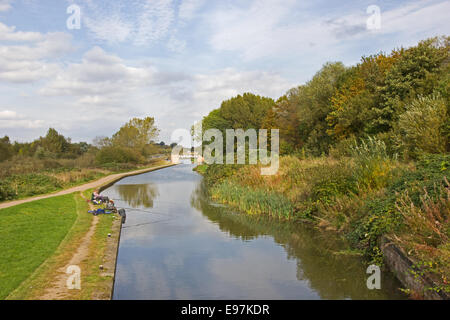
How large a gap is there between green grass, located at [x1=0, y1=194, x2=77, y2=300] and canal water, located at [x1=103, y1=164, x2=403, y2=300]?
1.66 metres

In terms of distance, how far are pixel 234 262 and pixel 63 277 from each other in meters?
3.77

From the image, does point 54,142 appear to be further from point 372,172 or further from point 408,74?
point 372,172

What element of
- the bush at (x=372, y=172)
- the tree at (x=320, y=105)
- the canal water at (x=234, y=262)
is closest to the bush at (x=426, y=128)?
the bush at (x=372, y=172)

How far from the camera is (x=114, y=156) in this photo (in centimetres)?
4647

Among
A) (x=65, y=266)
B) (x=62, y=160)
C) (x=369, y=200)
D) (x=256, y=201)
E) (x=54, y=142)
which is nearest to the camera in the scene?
(x=65, y=266)

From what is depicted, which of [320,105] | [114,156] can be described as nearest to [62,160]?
[114,156]

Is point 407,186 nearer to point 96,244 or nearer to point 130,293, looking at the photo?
point 130,293

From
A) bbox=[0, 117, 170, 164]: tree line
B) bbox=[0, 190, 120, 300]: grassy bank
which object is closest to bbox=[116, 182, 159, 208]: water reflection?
bbox=[0, 190, 120, 300]: grassy bank

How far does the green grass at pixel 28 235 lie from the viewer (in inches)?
267

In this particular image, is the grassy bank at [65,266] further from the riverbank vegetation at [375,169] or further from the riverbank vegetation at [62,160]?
the riverbank vegetation at [62,160]

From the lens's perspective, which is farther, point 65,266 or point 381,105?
point 381,105

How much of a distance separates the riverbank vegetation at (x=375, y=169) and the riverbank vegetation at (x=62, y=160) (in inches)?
408

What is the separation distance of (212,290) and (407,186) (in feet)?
16.4

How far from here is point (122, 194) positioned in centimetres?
2262
